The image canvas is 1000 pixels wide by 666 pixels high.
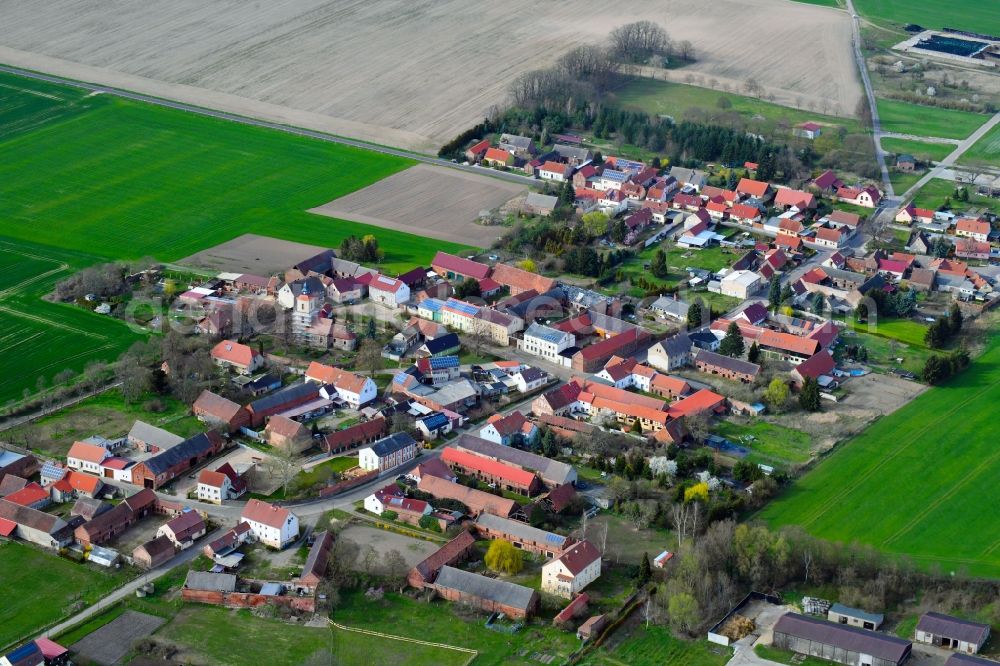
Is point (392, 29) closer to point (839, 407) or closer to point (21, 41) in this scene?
point (21, 41)

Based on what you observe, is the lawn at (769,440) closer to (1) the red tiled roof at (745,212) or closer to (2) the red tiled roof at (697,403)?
(2) the red tiled roof at (697,403)

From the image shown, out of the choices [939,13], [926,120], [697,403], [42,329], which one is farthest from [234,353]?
[939,13]

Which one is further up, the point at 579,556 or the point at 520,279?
the point at 520,279

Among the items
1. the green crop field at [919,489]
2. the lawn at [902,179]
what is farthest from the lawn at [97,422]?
the lawn at [902,179]

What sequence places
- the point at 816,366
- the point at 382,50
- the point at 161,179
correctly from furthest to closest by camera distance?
the point at 382,50 < the point at 161,179 < the point at 816,366

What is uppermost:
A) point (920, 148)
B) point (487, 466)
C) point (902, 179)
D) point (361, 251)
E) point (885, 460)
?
point (920, 148)

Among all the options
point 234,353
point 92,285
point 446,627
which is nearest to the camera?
point 446,627

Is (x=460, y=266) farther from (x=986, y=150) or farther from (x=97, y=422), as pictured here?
(x=986, y=150)
